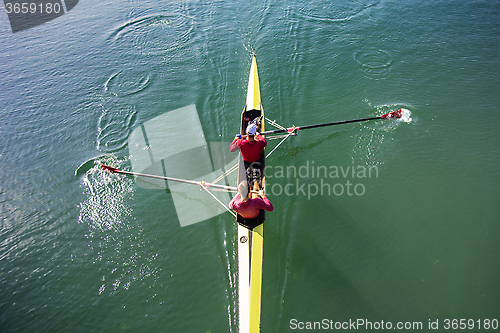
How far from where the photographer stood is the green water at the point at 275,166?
5.84 metres

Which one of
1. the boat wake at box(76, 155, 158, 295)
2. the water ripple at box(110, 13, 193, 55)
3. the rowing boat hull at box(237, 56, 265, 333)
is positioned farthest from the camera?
the water ripple at box(110, 13, 193, 55)

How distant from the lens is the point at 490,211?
6812 mm

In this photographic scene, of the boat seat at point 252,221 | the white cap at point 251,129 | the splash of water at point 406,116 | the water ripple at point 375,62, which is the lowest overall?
the boat seat at point 252,221

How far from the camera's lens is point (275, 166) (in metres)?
8.05

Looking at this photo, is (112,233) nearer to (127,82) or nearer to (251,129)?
(251,129)

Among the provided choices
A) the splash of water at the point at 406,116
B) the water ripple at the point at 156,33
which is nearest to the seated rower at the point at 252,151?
the splash of water at the point at 406,116

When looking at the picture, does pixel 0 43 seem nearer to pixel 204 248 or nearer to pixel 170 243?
pixel 170 243

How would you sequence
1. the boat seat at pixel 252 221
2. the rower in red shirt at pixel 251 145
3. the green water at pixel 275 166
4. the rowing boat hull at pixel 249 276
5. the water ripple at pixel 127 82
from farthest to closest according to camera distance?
the water ripple at pixel 127 82 < the rower in red shirt at pixel 251 145 < the boat seat at pixel 252 221 < the green water at pixel 275 166 < the rowing boat hull at pixel 249 276

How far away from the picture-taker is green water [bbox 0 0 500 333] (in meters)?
5.84

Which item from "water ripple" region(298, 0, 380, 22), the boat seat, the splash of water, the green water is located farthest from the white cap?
"water ripple" region(298, 0, 380, 22)

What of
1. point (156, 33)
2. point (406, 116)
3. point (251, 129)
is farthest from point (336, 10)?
point (251, 129)

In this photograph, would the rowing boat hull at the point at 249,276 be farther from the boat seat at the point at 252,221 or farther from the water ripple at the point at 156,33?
the water ripple at the point at 156,33

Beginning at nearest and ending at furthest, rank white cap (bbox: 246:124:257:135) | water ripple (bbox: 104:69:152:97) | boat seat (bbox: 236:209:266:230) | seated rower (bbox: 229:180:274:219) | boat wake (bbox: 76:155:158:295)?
seated rower (bbox: 229:180:274:219) → boat seat (bbox: 236:209:266:230) → boat wake (bbox: 76:155:158:295) → white cap (bbox: 246:124:257:135) → water ripple (bbox: 104:69:152:97)

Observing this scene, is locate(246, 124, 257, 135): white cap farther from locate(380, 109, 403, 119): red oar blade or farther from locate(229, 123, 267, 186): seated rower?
locate(380, 109, 403, 119): red oar blade
